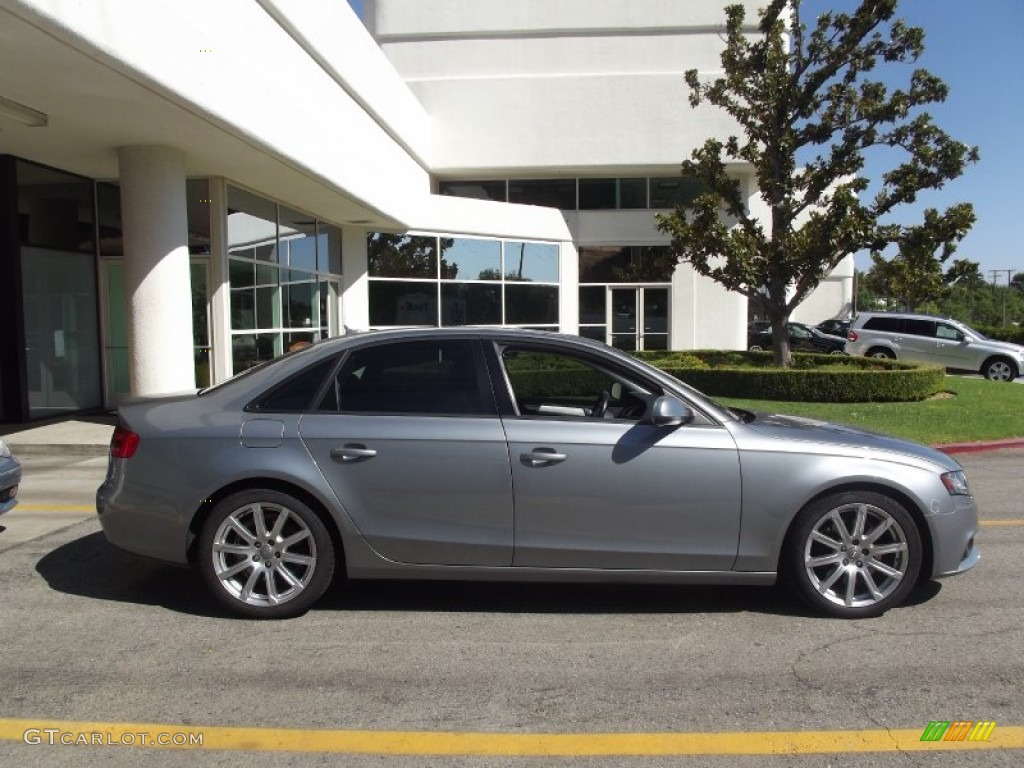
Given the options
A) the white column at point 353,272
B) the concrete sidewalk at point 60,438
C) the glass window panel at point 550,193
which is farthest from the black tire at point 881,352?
the concrete sidewalk at point 60,438

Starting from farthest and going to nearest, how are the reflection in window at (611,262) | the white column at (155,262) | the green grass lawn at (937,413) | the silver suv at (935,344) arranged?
the reflection in window at (611,262) → the silver suv at (935,344) → the green grass lawn at (937,413) → the white column at (155,262)

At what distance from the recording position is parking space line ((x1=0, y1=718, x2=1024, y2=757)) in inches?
125

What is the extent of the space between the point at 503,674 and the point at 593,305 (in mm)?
21883

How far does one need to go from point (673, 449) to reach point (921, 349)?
21.2 meters

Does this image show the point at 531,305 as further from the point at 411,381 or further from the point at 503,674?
the point at 503,674

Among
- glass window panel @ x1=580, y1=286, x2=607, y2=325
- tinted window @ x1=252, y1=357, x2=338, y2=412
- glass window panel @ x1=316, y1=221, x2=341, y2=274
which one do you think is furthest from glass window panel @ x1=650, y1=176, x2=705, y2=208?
tinted window @ x1=252, y1=357, x2=338, y2=412

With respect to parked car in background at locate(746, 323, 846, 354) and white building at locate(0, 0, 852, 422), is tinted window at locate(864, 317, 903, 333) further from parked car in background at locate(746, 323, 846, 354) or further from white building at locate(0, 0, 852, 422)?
parked car in background at locate(746, 323, 846, 354)

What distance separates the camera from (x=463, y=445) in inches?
173

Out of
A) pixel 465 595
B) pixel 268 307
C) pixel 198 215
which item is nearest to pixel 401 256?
pixel 268 307

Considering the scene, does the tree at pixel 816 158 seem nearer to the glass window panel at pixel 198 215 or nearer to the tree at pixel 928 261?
the tree at pixel 928 261

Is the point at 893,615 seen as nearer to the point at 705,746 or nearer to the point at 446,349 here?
the point at 705,746

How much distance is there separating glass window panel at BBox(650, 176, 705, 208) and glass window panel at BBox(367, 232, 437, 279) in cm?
763

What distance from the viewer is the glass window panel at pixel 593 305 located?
2519 cm

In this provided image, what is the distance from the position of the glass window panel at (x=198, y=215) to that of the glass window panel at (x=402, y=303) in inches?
323
